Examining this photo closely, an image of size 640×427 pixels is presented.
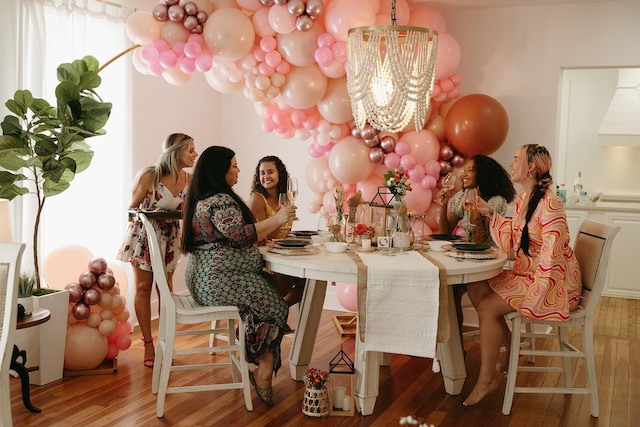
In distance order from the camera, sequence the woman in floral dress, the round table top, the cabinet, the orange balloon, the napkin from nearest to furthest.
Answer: the napkin → the round table top → the woman in floral dress → the orange balloon → the cabinet

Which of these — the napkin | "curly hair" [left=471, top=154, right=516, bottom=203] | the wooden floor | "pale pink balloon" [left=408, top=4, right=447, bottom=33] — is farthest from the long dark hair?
"pale pink balloon" [left=408, top=4, right=447, bottom=33]

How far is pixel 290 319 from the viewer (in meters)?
5.33

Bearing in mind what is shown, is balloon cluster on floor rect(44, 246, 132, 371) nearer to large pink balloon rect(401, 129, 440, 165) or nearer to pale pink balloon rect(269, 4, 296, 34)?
pale pink balloon rect(269, 4, 296, 34)

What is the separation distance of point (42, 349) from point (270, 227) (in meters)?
1.43

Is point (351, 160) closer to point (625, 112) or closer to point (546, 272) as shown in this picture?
point (546, 272)

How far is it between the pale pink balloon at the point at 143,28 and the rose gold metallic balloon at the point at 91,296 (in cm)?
150

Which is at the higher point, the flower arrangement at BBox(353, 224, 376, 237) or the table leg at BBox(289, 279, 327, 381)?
the flower arrangement at BBox(353, 224, 376, 237)

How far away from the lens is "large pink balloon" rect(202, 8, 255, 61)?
4.09 m

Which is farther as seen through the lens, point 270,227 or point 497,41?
point 497,41

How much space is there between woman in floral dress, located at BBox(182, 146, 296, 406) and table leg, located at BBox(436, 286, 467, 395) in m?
0.90

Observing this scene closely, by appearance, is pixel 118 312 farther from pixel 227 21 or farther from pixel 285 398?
pixel 227 21

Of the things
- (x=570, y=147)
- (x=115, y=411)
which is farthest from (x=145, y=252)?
(x=570, y=147)

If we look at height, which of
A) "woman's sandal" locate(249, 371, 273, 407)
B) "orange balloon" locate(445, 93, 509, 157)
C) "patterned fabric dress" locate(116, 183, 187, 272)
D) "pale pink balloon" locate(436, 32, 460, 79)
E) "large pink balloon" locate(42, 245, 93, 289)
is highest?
"pale pink balloon" locate(436, 32, 460, 79)

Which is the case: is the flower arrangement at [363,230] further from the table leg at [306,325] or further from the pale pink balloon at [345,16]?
the pale pink balloon at [345,16]
